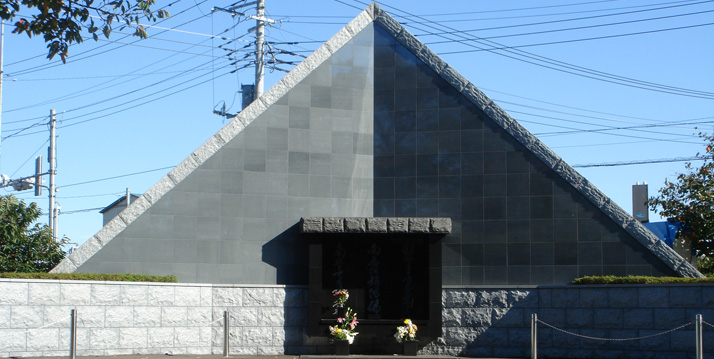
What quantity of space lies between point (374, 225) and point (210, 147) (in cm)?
462

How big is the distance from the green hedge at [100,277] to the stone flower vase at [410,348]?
5.86 m

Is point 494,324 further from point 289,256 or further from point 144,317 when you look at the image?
point 144,317

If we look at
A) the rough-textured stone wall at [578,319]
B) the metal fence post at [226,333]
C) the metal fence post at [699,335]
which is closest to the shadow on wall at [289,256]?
the metal fence post at [226,333]

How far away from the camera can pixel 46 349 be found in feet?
62.4

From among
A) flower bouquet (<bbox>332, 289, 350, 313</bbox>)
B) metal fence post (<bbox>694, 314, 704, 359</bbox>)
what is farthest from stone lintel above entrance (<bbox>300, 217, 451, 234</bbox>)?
metal fence post (<bbox>694, 314, 704, 359</bbox>)

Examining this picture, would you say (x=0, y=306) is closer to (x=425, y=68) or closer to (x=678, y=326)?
(x=425, y=68)

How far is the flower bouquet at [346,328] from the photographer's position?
20703 mm

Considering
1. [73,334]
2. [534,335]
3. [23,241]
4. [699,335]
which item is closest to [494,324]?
[534,335]

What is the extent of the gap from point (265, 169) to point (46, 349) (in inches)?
266

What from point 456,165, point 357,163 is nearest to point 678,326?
point 456,165

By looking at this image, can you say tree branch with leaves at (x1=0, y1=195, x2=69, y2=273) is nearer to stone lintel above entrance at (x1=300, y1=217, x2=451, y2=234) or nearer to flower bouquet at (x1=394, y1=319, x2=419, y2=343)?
stone lintel above entrance at (x1=300, y1=217, x2=451, y2=234)

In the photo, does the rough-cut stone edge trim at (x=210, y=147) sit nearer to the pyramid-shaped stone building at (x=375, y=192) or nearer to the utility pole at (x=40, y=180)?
the pyramid-shaped stone building at (x=375, y=192)

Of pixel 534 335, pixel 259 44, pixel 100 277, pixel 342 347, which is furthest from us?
pixel 259 44

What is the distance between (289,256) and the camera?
21.8 metres
